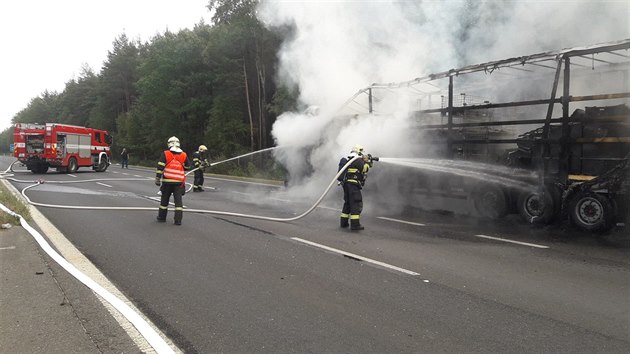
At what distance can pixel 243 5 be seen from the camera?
26.9m

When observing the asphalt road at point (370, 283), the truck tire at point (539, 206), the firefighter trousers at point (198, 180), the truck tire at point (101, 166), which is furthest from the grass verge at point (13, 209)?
the truck tire at point (101, 166)

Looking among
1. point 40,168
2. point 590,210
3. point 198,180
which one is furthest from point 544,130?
point 40,168

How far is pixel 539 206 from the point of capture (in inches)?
330

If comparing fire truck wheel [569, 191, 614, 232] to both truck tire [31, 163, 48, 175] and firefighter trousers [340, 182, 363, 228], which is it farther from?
truck tire [31, 163, 48, 175]

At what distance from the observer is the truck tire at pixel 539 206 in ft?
27.0

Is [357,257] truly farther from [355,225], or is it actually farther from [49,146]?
[49,146]

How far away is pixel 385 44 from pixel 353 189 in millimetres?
5069

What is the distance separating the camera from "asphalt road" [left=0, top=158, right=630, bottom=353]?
352cm

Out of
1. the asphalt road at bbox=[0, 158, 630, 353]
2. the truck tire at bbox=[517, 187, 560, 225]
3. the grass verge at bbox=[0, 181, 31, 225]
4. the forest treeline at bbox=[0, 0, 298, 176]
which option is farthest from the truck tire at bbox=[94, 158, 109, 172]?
the truck tire at bbox=[517, 187, 560, 225]

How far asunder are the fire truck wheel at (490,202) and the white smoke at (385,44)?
6.94ft

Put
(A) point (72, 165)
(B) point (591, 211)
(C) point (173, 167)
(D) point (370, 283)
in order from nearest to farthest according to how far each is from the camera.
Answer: (D) point (370, 283) < (B) point (591, 211) < (C) point (173, 167) < (A) point (72, 165)

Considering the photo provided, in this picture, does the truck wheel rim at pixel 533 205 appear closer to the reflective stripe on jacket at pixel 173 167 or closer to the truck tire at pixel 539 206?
the truck tire at pixel 539 206

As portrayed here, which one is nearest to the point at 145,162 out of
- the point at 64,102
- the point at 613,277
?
the point at 613,277

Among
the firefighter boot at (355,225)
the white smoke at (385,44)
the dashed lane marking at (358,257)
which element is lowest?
the dashed lane marking at (358,257)
